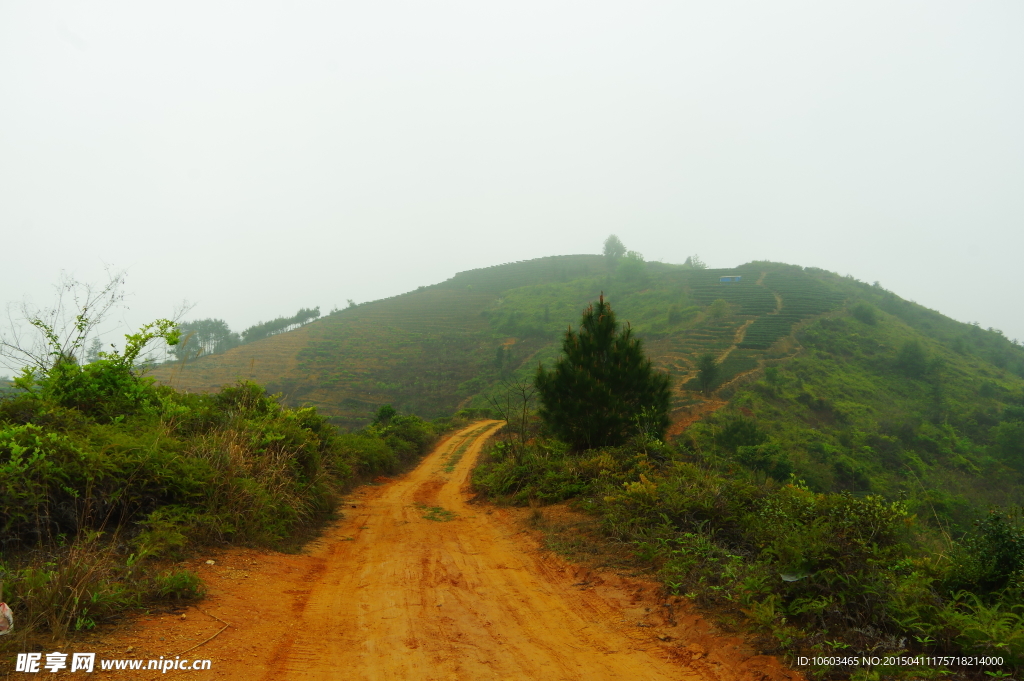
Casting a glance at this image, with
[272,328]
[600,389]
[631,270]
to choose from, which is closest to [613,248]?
[631,270]

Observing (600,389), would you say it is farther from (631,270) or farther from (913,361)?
(631,270)

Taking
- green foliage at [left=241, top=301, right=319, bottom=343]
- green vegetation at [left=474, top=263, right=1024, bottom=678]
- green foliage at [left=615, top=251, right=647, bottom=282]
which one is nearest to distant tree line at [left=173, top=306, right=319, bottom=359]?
green foliage at [left=241, top=301, right=319, bottom=343]

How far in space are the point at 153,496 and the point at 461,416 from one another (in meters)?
27.6

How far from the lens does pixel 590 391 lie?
39.5 feet

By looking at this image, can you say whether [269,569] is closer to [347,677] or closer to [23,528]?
[23,528]

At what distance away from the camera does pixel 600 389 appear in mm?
12008

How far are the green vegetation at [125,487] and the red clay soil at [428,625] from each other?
1.21 ft

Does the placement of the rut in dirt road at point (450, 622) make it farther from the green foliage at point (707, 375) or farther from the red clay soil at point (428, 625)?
the green foliage at point (707, 375)

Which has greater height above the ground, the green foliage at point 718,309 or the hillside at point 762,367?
the green foliage at point 718,309

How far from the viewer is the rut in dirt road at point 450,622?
3.48 meters

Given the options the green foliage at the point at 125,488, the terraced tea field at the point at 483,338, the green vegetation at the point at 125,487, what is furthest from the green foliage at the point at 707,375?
the green foliage at the point at 125,488

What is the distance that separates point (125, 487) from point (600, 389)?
9.61 metres

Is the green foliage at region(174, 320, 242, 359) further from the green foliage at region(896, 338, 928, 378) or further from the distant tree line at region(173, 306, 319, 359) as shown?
the green foliage at region(896, 338, 928, 378)

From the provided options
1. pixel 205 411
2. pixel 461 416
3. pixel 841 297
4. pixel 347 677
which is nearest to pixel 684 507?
pixel 347 677
